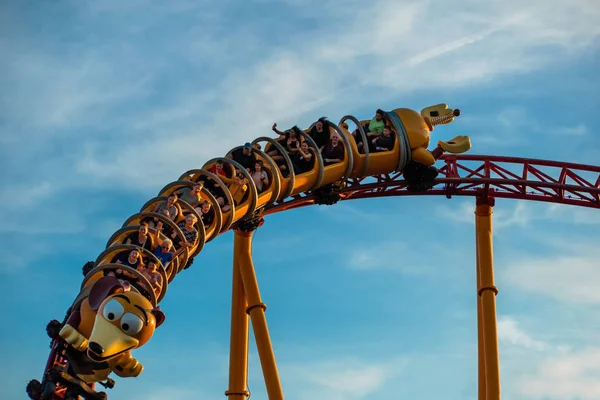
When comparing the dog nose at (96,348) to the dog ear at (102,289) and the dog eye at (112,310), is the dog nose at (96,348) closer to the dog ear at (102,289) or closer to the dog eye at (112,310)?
the dog eye at (112,310)

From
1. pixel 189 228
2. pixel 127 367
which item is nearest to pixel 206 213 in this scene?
pixel 189 228

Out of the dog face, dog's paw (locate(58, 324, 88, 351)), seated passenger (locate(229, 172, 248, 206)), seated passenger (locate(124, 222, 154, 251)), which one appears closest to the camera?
the dog face

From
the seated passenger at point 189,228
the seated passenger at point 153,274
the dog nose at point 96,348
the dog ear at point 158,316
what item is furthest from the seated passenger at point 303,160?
the dog nose at point 96,348

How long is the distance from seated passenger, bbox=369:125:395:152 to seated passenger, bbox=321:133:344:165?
18.2 inches

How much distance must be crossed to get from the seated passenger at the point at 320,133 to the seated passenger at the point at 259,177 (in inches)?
39.1

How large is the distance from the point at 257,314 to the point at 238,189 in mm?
2088

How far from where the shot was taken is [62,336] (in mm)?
8984

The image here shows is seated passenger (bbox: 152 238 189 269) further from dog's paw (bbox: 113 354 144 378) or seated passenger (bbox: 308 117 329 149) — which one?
seated passenger (bbox: 308 117 329 149)

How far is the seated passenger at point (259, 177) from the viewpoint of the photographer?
38.2ft

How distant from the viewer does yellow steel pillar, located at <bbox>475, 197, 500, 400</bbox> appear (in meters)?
12.6

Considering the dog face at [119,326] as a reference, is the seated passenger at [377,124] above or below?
above

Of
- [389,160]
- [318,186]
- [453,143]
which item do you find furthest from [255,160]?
[453,143]

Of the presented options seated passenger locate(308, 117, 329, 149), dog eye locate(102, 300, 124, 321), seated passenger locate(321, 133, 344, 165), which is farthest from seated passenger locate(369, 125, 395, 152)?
dog eye locate(102, 300, 124, 321)

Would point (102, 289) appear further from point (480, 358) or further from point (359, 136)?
point (480, 358)
